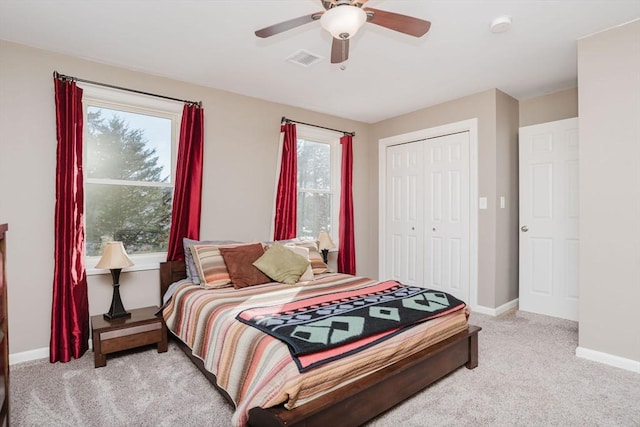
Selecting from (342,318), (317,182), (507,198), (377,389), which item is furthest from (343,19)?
(507,198)

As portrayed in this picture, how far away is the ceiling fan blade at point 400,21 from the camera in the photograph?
1.82 metres

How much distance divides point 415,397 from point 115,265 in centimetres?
239

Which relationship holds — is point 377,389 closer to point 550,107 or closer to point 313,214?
point 313,214

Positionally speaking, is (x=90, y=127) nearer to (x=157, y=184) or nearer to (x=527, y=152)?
(x=157, y=184)

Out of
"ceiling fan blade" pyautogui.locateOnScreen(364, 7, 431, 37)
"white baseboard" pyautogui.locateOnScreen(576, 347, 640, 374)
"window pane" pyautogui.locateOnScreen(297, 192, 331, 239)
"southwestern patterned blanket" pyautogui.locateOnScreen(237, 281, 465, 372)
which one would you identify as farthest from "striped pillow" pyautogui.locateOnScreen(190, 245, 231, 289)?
"white baseboard" pyautogui.locateOnScreen(576, 347, 640, 374)

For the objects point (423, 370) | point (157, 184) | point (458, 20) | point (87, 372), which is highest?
point (458, 20)

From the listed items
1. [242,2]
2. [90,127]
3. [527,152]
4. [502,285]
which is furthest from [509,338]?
[90,127]

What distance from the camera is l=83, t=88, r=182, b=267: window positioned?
3078 mm

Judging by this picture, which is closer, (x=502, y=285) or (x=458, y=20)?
(x=458, y=20)

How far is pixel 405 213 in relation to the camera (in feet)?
15.6

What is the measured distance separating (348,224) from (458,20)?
2836mm

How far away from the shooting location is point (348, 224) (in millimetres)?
4754

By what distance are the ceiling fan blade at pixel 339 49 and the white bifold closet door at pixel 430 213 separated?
2.42 m

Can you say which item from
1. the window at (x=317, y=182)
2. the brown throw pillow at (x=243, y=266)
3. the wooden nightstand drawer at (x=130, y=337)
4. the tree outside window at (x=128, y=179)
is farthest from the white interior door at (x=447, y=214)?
the wooden nightstand drawer at (x=130, y=337)
